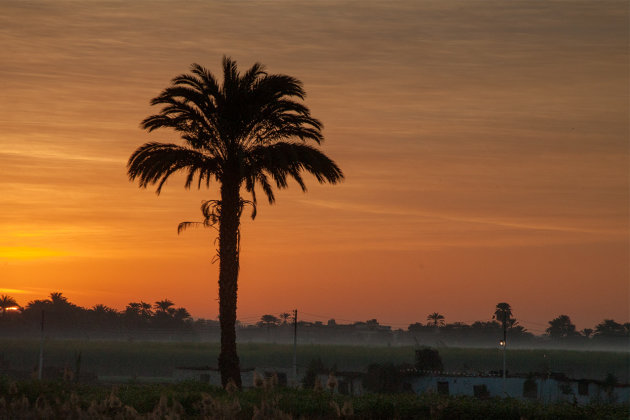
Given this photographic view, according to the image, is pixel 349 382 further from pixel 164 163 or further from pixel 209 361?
pixel 209 361

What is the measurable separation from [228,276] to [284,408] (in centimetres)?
898

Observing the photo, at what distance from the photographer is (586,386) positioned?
2606 inches

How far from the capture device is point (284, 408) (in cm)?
3244

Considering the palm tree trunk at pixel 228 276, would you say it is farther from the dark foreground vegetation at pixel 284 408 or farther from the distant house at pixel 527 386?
the distant house at pixel 527 386

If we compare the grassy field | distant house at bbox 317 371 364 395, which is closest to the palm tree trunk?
distant house at bbox 317 371 364 395

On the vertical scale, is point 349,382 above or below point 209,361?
below

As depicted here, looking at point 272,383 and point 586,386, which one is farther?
point 586,386

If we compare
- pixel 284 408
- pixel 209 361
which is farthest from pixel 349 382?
pixel 209 361

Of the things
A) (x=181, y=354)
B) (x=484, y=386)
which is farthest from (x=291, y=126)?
(x=181, y=354)

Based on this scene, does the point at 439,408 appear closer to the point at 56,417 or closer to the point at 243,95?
the point at 56,417

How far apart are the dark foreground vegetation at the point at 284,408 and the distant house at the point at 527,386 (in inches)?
1262

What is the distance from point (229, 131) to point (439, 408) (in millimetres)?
16151

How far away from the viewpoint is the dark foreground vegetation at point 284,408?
2995cm

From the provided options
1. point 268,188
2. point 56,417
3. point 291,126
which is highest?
point 291,126
